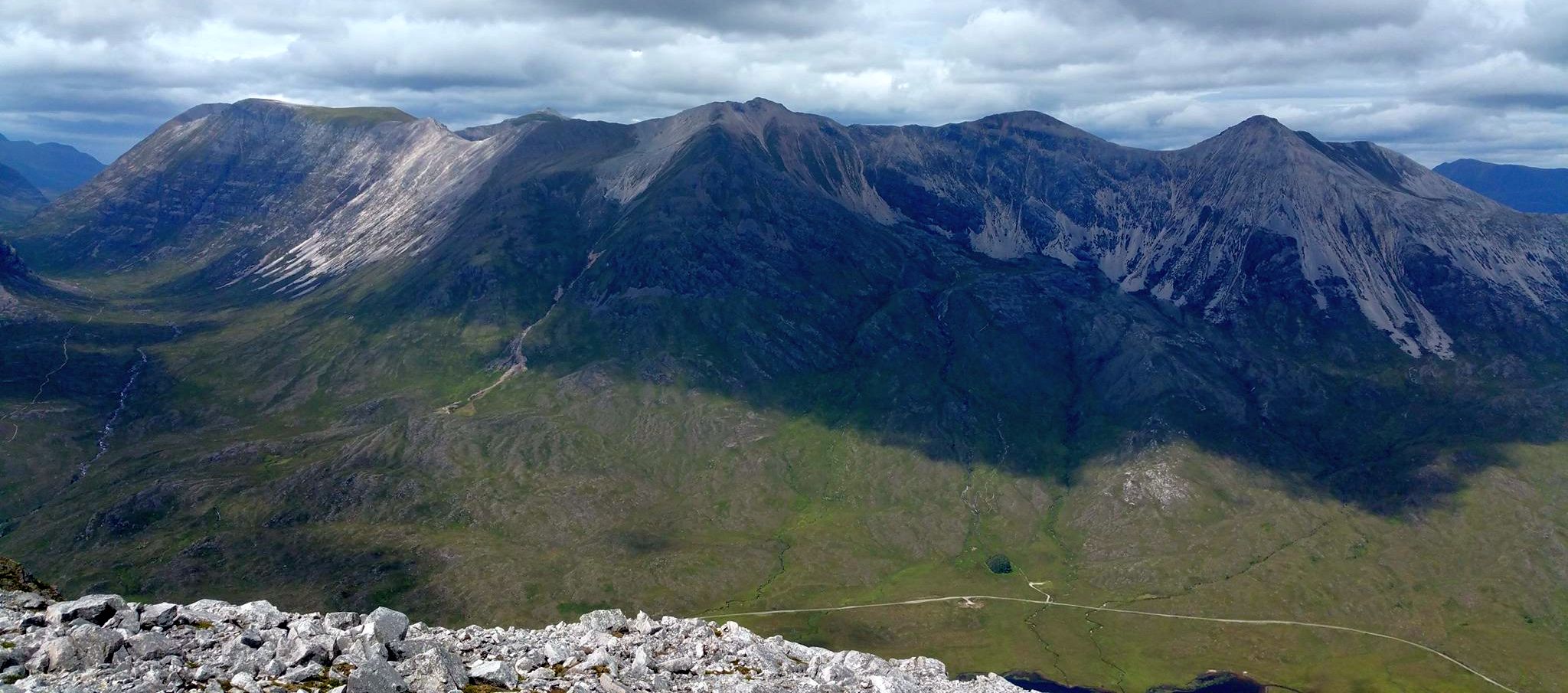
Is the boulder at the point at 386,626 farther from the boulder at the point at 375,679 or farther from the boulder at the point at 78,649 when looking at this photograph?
the boulder at the point at 78,649

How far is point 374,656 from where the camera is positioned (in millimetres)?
50594

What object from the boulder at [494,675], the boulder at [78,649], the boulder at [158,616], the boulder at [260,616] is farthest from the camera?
the boulder at [260,616]

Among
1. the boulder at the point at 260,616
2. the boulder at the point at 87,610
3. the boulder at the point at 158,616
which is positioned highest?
the boulder at the point at 87,610

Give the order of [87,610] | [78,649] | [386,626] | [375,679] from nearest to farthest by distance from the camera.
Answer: [78,649] < [375,679] < [87,610] < [386,626]

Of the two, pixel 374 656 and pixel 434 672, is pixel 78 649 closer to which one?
pixel 374 656

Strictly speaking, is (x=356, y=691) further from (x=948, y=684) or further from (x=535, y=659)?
(x=948, y=684)

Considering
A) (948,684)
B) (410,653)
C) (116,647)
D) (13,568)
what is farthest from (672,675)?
(13,568)

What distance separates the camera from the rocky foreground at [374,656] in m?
45.5

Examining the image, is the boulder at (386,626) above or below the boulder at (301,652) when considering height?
below

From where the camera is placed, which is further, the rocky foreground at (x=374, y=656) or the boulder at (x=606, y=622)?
the boulder at (x=606, y=622)

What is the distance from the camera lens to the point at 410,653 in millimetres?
54562

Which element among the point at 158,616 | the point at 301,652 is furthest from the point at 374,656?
the point at 158,616

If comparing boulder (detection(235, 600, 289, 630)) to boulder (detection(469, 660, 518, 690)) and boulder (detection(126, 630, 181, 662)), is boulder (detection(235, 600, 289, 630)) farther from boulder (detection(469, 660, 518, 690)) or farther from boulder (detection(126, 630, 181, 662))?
boulder (detection(469, 660, 518, 690))

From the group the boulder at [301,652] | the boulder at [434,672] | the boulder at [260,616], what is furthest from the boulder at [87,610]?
the boulder at [434,672]
